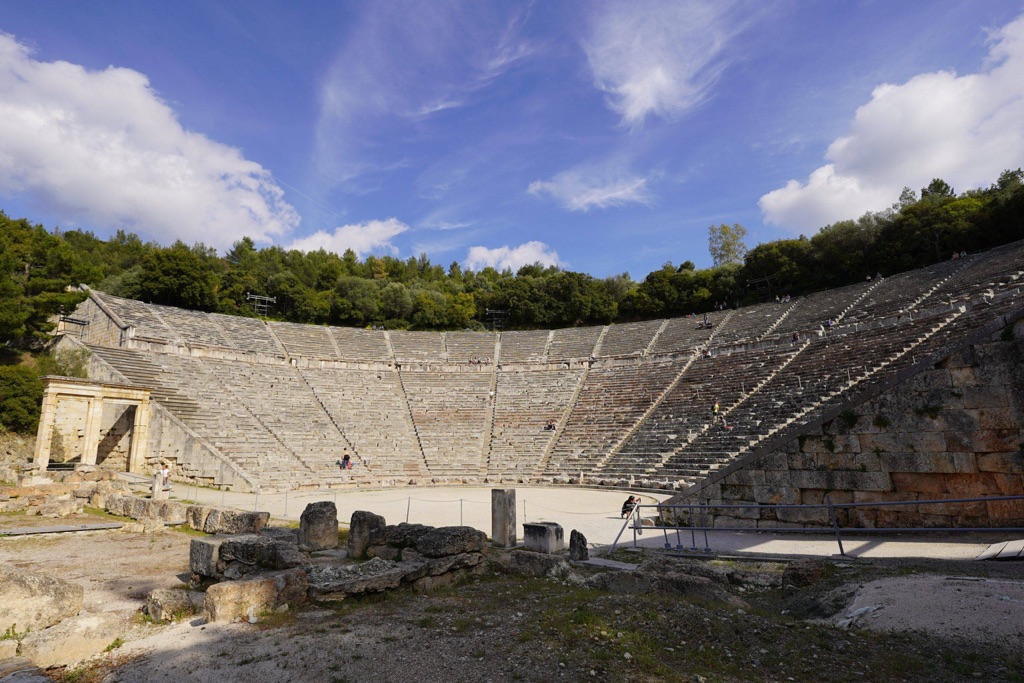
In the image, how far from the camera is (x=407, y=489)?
21172mm

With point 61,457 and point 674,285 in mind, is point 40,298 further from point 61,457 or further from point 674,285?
point 674,285

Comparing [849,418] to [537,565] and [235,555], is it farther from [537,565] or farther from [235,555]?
[235,555]

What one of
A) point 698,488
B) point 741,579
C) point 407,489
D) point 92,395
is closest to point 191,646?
point 741,579

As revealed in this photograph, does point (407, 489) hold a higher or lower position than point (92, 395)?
lower

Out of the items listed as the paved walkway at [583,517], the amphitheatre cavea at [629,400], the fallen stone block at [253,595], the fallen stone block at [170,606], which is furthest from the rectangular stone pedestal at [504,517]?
the fallen stone block at [170,606]

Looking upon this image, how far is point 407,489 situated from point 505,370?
14.1 m

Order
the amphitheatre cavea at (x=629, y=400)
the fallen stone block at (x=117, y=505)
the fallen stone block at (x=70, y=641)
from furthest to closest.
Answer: the fallen stone block at (x=117, y=505), the amphitheatre cavea at (x=629, y=400), the fallen stone block at (x=70, y=641)

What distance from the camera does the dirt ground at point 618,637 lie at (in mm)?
4078

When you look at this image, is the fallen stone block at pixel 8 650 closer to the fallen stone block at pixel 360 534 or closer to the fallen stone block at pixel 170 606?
Answer: the fallen stone block at pixel 170 606

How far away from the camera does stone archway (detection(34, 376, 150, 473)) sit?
59.8 feet

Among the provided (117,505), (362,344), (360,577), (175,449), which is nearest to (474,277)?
(362,344)

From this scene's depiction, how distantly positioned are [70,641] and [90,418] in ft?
61.7

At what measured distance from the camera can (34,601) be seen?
18.5 ft

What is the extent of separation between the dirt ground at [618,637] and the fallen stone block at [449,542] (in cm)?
73
